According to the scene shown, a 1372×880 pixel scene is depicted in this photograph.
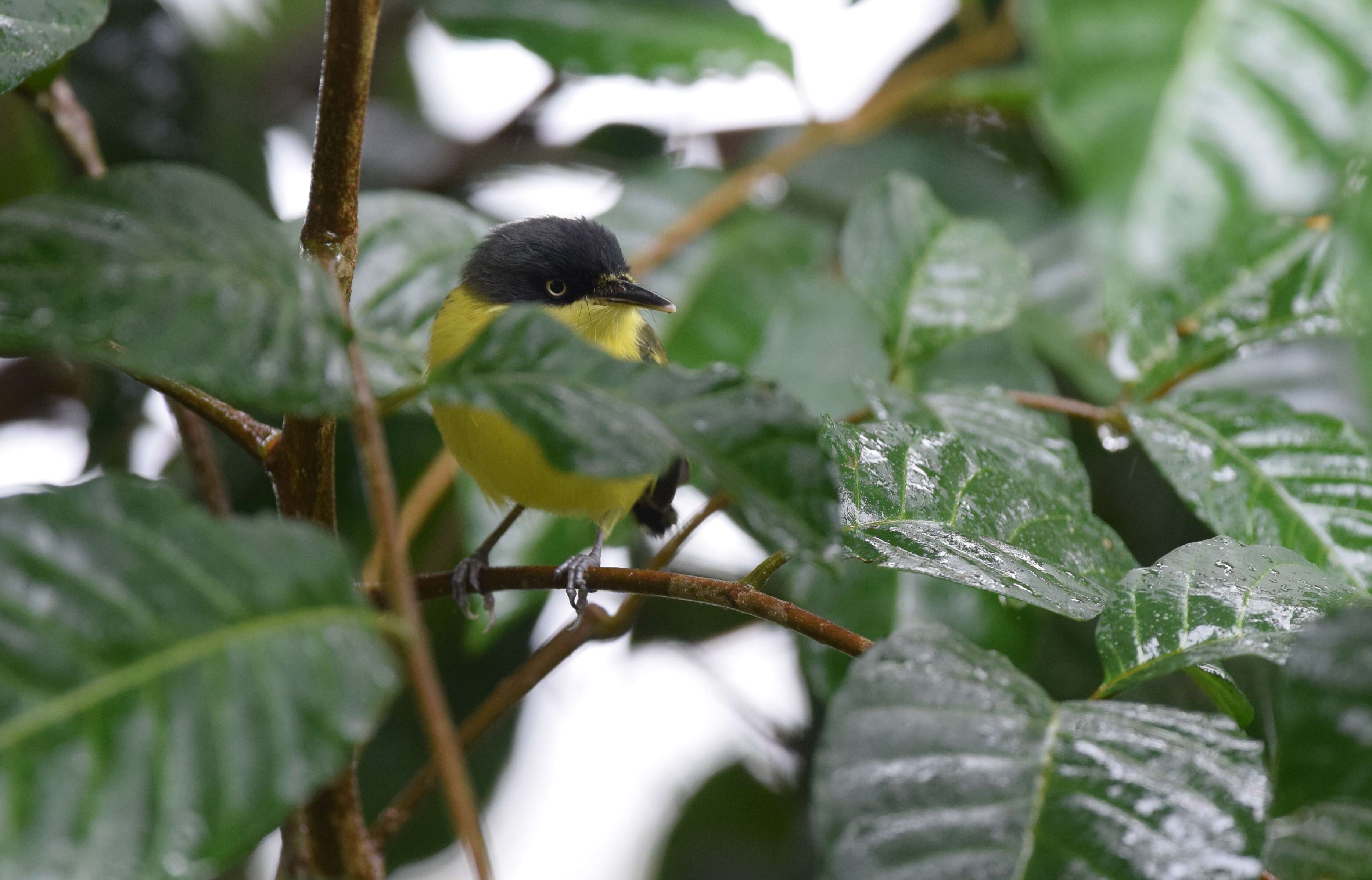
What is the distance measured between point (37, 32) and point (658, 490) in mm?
1031

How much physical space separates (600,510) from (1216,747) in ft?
3.25

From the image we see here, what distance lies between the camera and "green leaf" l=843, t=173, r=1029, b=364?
3.76 ft

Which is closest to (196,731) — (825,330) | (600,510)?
(600,510)

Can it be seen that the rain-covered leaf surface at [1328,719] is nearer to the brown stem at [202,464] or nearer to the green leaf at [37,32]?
the green leaf at [37,32]

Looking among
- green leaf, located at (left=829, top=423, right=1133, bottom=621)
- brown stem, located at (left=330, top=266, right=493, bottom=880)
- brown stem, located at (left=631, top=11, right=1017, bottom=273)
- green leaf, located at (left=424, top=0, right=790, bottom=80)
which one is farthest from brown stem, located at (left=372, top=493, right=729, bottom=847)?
green leaf, located at (left=424, top=0, right=790, bottom=80)

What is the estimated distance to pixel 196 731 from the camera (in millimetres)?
490

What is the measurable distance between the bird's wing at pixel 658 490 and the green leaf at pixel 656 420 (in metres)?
0.88

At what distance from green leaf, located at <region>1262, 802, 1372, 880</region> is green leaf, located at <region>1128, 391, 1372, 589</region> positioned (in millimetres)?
334

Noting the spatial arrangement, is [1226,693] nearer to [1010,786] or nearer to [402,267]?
[1010,786]

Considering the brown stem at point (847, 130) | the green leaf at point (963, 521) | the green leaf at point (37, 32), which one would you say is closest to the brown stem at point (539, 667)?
the green leaf at point (963, 521)

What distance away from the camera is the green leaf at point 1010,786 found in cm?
55

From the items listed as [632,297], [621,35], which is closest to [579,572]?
[632,297]

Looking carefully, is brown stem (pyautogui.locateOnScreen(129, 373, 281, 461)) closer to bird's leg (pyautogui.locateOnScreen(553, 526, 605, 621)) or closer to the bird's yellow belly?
bird's leg (pyautogui.locateOnScreen(553, 526, 605, 621))

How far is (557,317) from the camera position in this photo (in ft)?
4.13
